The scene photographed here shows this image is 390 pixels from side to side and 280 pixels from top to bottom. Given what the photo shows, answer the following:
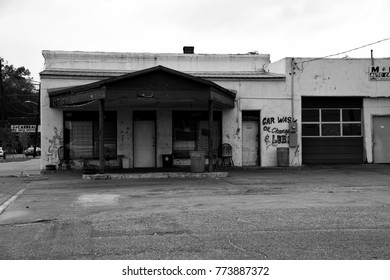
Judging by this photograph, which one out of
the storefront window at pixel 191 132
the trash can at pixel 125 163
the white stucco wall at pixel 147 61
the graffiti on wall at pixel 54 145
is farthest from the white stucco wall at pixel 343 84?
the graffiti on wall at pixel 54 145

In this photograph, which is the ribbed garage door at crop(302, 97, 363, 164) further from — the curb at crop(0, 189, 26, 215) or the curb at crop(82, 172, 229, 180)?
the curb at crop(0, 189, 26, 215)

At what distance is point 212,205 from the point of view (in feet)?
34.1

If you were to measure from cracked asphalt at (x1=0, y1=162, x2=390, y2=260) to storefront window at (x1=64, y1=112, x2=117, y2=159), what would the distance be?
203 inches

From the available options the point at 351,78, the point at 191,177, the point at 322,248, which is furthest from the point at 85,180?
the point at 351,78

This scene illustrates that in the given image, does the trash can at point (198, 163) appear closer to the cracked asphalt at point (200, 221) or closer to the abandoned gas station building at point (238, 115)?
the abandoned gas station building at point (238, 115)

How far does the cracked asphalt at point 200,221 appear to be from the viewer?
6199 mm

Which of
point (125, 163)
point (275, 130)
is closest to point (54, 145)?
point (125, 163)

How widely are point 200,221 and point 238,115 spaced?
524 inches

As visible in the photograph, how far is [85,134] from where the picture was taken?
2055 cm

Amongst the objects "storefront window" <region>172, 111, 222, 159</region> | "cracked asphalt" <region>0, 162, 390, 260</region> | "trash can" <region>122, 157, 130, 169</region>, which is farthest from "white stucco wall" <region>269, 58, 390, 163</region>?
"trash can" <region>122, 157, 130, 169</region>

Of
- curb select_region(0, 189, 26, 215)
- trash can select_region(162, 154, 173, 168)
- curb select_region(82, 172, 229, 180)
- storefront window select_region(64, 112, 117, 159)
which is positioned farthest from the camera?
trash can select_region(162, 154, 173, 168)

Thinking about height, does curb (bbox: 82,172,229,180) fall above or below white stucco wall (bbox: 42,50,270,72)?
below

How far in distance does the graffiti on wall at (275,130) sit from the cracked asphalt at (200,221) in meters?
6.25

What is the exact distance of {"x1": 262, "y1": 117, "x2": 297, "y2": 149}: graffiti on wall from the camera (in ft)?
70.3
